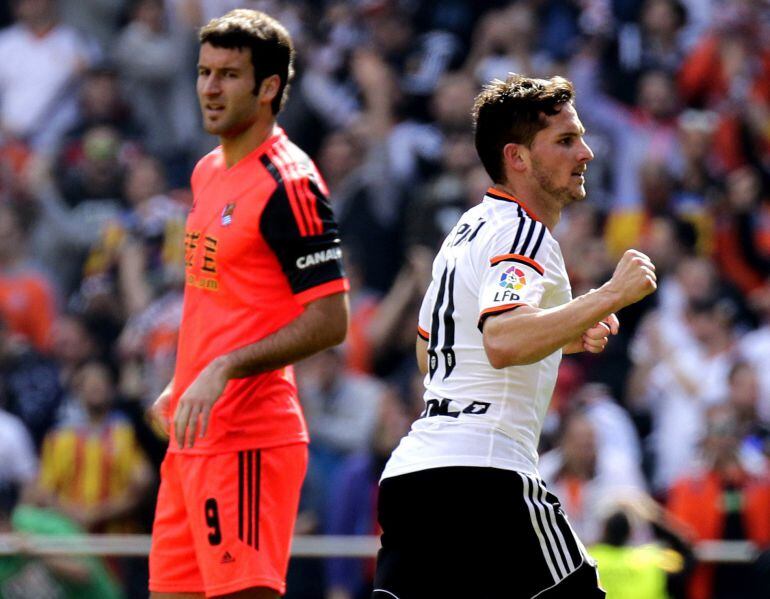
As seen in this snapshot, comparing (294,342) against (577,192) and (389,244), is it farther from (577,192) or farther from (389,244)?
(389,244)

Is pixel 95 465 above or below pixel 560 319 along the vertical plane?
below

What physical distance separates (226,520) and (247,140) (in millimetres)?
1402

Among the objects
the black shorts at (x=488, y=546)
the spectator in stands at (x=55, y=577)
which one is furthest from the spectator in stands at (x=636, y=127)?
the black shorts at (x=488, y=546)

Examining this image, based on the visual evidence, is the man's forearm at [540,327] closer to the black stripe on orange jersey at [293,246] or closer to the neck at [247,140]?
the black stripe on orange jersey at [293,246]

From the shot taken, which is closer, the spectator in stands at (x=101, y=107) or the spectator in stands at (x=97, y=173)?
the spectator in stands at (x=97, y=173)

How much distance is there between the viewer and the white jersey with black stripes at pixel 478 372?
4.70 m

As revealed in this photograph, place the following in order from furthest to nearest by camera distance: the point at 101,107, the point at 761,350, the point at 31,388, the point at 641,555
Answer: the point at 101,107
the point at 31,388
the point at 761,350
the point at 641,555

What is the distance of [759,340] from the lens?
409 inches

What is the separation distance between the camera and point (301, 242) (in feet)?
17.7

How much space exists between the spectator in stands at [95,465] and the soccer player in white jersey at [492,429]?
5.78 m

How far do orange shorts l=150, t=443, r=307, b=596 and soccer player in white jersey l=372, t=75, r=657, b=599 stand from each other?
65 cm

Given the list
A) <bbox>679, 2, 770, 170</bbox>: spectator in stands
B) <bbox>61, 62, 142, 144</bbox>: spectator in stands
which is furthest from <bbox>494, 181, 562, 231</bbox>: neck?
<bbox>61, 62, 142, 144</bbox>: spectator in stands

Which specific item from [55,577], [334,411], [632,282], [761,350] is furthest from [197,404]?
[761,350]

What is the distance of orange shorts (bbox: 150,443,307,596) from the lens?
17.4ft
